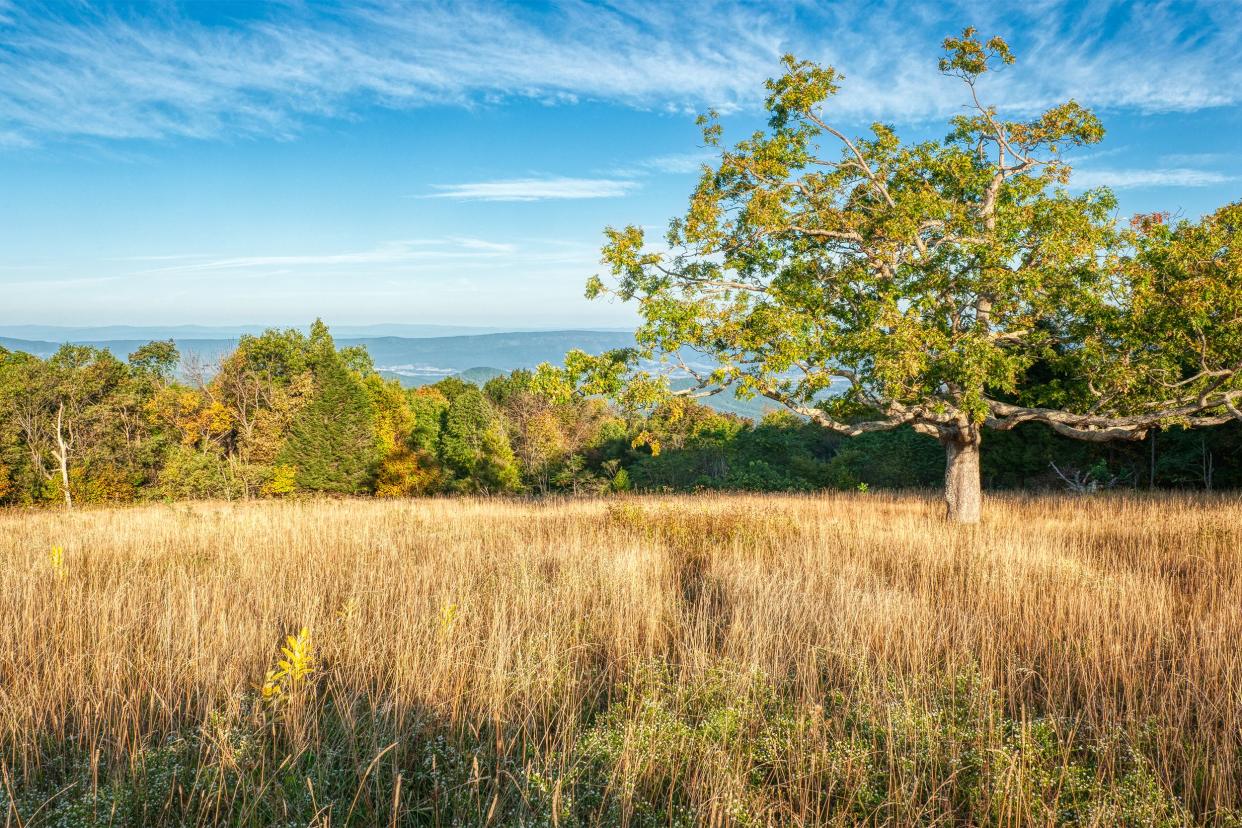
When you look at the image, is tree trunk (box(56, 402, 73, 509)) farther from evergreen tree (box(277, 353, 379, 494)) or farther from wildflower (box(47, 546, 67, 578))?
wildflower (box(47, 546, 67, 578))

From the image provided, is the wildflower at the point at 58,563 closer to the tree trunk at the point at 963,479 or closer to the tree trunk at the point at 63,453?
the tree trunk at the point at 963,479

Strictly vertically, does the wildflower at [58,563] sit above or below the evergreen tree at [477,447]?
above

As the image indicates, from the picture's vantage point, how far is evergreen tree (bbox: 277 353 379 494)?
44.9 metres

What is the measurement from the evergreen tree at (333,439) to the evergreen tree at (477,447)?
762cm

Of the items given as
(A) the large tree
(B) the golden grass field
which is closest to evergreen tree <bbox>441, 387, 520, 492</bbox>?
(A) the large tree

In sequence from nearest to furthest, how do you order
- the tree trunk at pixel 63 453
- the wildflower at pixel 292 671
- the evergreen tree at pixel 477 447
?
1. the wildflower at pixel 292 671
2. the tree trunk at pixel 63 453
3. the evergreen tree at pixel 477 447

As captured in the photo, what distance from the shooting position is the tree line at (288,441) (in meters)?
41.0

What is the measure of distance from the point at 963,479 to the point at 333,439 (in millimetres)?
43360

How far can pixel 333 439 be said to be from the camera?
46.2 metres

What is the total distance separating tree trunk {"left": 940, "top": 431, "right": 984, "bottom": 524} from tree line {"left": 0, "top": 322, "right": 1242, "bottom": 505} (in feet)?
62.5

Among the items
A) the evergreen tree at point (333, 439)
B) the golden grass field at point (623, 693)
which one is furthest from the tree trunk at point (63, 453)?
the golden grass field at point (623, 693)

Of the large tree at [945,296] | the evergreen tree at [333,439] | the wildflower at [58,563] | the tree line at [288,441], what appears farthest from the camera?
the evergreen tree at [333,439]

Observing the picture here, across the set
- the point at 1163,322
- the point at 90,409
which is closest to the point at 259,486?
the point at 90,409

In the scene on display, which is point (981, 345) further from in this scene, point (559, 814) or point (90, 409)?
point (90, 409)
